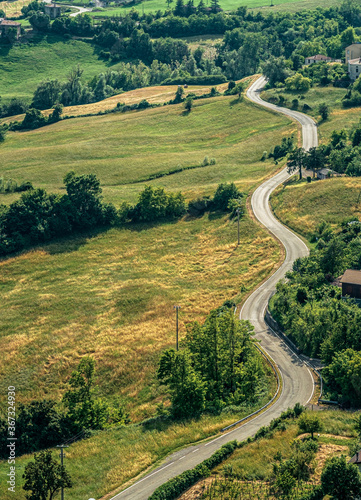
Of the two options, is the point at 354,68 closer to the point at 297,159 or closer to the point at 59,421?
the point at 297,159

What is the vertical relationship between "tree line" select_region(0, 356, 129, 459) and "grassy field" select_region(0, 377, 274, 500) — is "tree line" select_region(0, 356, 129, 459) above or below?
below

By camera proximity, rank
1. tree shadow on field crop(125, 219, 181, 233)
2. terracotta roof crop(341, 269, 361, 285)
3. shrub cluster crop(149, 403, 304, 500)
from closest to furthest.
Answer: shrub cluster crop(149, 403, 304, 500)
terracotta roof crop(341, 269, 361, 285)
tree shadow on field crop(125, 219, 181, 233)

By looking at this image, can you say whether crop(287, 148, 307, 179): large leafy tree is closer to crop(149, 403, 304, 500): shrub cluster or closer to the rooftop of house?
crop(149, 403, 304, 500): shrub cluster

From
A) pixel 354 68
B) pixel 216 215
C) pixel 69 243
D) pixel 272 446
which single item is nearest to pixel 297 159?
pixel 216 215

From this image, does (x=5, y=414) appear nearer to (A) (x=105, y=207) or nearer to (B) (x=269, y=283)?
(B) (x=269, y=283)

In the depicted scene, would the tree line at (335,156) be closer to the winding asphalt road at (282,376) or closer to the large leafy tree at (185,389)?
the winding asphalt road at (282,376)

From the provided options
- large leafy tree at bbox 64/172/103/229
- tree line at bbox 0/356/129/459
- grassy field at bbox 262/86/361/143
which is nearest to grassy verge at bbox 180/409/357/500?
tree line at bbox 0/356/129/459
